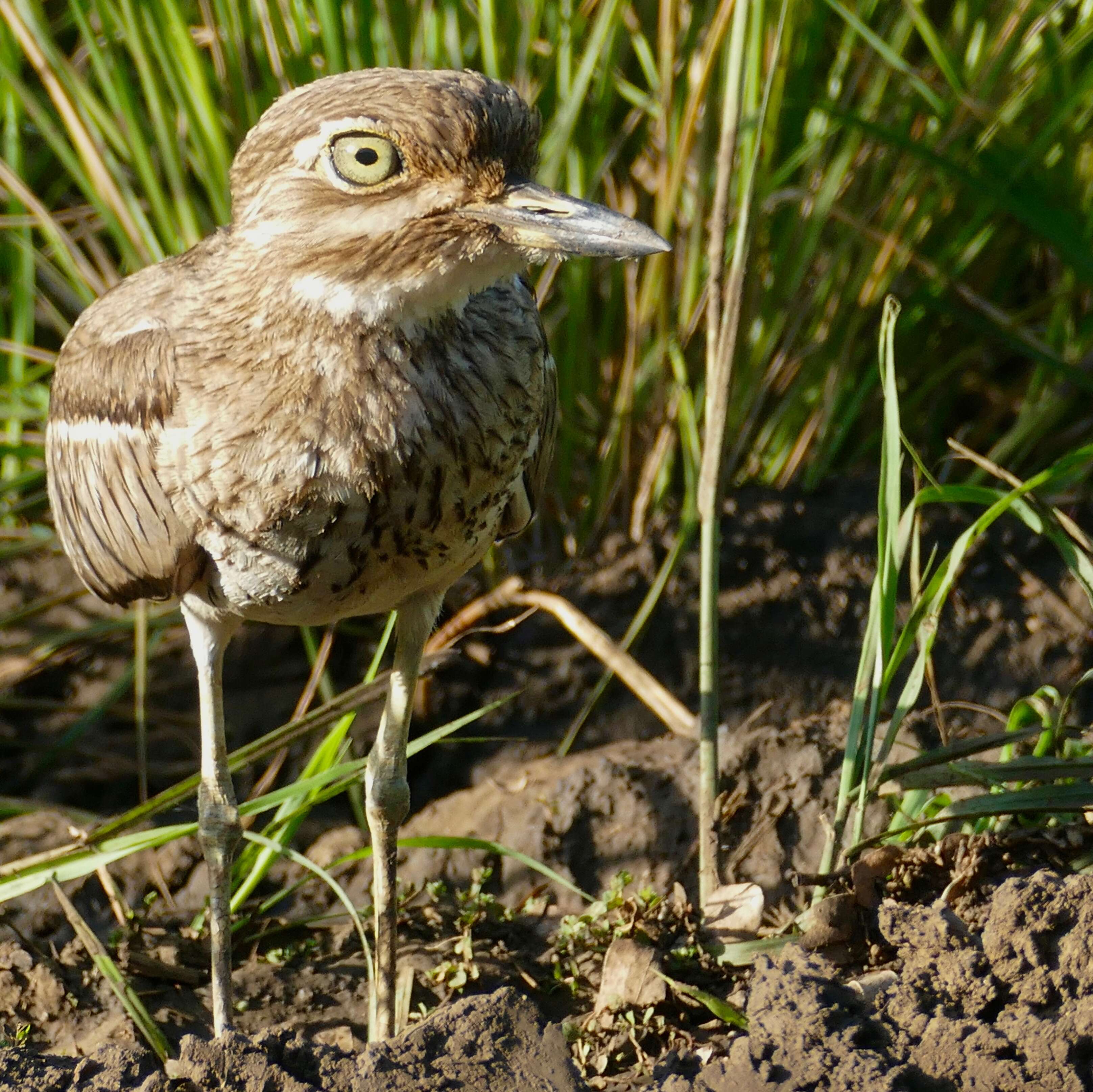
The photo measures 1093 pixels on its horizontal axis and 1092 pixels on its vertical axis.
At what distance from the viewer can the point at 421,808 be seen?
3.93 metres

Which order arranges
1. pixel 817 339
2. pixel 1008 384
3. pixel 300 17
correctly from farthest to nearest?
1. pixel 1008 384
2. pixel 817 339
3. pixel 300 17

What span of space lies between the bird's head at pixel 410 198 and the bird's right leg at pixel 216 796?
0.90 meters

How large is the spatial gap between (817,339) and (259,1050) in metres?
2.59

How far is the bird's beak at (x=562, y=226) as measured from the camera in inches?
94.3

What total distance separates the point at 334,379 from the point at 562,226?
54 centimetres

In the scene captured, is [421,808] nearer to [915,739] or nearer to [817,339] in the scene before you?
[915,739]

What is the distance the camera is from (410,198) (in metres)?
2.44

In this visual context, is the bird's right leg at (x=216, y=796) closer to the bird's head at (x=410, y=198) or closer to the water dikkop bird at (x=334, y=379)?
the water dikkop bird at (x=334, y=379)

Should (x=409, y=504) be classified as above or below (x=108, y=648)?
above

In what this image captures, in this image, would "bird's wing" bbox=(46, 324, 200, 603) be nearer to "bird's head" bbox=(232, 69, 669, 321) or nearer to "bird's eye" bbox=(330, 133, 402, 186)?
"bird's head" bbox=(232, 69, 669, 321)

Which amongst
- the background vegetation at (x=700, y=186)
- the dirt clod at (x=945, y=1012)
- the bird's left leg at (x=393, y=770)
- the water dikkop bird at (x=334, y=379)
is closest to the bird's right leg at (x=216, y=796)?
the water dikkop bird at (x=334, y=379)

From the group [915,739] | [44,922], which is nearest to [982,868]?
[915,739]

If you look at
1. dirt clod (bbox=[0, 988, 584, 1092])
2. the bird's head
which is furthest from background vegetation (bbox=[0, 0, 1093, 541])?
dirt clod (bbox=[0, 988, 584, 1092])

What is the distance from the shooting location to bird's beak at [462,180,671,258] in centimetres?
239
